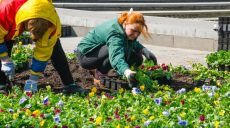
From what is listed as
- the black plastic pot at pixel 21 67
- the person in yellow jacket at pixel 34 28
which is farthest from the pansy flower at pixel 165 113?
the black plastic pot at pixel 21 67

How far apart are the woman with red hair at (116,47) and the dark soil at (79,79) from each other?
21 cm

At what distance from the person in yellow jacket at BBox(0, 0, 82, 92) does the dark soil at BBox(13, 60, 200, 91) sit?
18.6 inches

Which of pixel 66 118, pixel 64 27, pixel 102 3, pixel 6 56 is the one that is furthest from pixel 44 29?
pixel 102 3

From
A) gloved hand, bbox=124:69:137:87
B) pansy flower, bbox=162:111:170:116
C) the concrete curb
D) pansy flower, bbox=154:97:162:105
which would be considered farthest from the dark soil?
the concrete curb

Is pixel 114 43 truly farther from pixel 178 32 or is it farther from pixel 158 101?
pixel 178 32

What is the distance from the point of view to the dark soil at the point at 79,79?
6305 mm

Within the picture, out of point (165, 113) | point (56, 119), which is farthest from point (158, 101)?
point (56, 119)

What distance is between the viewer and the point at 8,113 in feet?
14.0

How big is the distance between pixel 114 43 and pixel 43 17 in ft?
2.72

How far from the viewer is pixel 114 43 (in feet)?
19.0

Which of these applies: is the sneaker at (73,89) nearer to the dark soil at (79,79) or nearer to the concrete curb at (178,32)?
the dark soil at (79,79)

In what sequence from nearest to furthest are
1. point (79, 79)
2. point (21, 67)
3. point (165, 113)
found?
point (165, 113) → point (79, 79) → point (21, 67)

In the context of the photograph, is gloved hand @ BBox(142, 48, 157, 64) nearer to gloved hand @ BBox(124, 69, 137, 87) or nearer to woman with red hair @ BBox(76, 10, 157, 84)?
woman with red hair @ BBox(76, 10, 157, 84)

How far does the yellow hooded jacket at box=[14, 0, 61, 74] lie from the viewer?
17.2 feet
